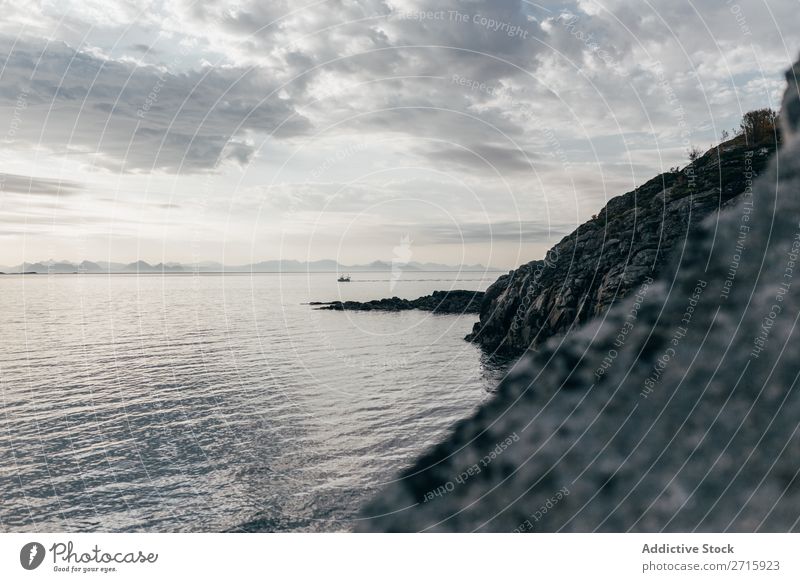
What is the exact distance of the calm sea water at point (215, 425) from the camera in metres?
26.5

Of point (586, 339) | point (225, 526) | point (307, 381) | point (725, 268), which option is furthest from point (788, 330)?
point (307, 381)

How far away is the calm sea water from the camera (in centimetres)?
2653

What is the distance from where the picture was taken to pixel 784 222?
44.0ft

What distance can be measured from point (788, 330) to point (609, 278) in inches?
1491

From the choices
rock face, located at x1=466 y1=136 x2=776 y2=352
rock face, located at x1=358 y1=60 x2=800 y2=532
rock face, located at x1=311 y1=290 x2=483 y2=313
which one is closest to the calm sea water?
rock face, located at x1=466 y1=136 x2=776 y2=352

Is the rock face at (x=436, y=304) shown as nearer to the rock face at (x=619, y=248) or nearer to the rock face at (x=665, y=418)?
the rock face at (x=619, y=248)

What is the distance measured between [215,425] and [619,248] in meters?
44.3

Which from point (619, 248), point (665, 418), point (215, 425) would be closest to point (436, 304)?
point (619, 248)

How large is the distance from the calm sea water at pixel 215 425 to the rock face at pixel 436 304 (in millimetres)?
57895

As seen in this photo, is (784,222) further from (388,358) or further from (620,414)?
(388,358)

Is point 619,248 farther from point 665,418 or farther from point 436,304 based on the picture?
point 436,304

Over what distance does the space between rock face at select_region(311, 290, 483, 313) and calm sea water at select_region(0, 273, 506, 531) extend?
5789cm

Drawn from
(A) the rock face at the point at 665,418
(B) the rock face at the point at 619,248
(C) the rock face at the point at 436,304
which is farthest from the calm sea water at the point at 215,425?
(C) the rock face at the point at 436,304
